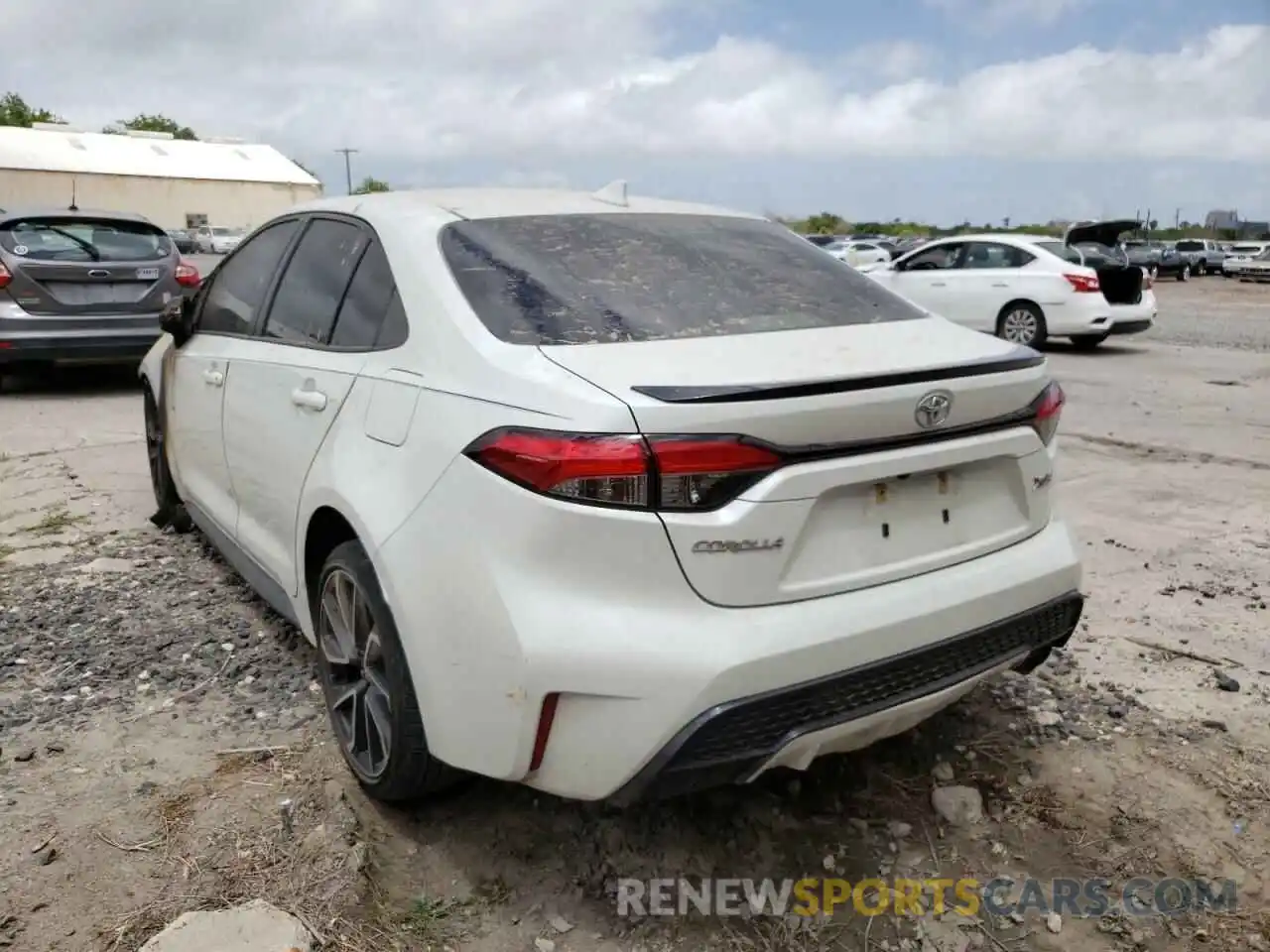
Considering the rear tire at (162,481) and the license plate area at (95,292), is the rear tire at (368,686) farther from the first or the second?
the license plate area at (95,292)

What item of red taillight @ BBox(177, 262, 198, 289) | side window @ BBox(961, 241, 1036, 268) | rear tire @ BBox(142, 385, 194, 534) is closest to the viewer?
rear tire @ BBox(142, 385, 194, 534)

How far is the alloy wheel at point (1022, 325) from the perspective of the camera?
12.8 m

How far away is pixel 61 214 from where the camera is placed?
28.0 feet

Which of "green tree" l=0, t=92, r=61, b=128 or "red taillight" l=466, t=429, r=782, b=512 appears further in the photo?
"green tree" l=0, t=92, r=61, b=128

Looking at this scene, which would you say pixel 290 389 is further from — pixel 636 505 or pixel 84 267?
pixel 84 267

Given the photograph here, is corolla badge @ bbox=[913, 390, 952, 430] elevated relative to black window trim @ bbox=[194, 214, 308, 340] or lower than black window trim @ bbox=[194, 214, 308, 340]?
lower

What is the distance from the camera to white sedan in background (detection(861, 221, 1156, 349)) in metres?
12.5

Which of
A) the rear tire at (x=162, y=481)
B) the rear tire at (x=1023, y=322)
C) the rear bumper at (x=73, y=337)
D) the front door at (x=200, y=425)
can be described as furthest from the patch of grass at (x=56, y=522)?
the rear tire at (x=1023, y=322)

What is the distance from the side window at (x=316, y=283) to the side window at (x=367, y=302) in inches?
2.6

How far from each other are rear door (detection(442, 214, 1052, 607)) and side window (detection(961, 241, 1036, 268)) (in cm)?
1087

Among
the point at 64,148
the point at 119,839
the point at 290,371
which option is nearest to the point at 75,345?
the point at 290,371

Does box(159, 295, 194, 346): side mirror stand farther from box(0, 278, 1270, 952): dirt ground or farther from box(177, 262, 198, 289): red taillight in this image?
box(177, 262, 198, 289): red taillight

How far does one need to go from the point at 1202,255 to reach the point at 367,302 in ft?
141

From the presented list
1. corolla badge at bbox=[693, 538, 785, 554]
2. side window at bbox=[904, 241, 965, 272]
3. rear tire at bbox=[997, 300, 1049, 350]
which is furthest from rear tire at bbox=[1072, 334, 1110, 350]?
corolla badge at bbox=[693, 538, 785, 554]
